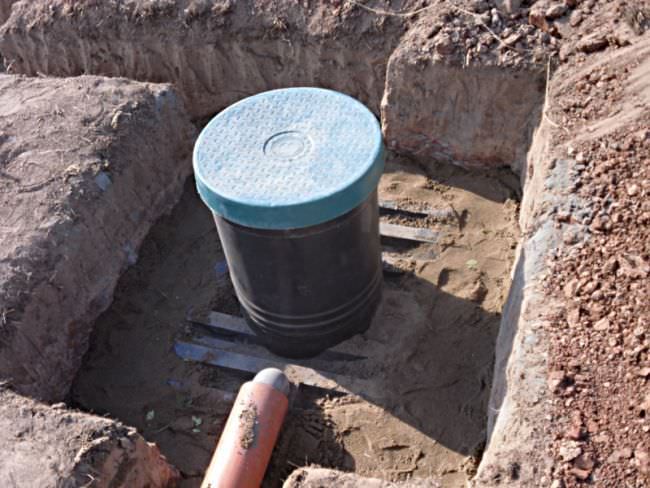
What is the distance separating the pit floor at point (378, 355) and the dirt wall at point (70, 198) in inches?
9.2

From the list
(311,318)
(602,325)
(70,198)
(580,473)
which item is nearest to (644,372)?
(602,325)

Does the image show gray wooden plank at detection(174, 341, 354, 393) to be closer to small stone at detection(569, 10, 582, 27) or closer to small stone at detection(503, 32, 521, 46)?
small stone at detection(503, 32, 521, 46)

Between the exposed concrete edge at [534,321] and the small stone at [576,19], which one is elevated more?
the small stone at [576,19]

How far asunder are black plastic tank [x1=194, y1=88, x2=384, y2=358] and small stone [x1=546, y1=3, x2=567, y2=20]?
6.30 feet

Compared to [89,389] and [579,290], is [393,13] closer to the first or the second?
[579,290]

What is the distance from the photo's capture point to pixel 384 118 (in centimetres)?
518

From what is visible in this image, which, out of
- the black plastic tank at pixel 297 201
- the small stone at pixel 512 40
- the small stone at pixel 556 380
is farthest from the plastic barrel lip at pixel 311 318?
the small stone at pixel 512 40

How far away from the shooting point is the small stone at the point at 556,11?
4.72m

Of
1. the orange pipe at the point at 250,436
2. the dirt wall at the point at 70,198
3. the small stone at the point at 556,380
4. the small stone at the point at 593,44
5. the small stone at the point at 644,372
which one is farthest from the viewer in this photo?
the small stone at the point at 593,44

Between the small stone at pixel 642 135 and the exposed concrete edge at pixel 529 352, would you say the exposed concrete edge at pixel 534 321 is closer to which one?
the exposed concrete edge at pixel 529 352

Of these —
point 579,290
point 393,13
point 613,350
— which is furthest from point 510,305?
point 393,13

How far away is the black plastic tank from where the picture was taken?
129 inches

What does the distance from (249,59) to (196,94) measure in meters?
0.60

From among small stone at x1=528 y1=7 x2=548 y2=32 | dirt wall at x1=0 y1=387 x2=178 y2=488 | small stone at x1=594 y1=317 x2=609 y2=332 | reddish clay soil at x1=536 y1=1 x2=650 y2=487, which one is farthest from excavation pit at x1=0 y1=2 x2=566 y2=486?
dirt wall at x1=0 y1=387 x2=178 y2=488
